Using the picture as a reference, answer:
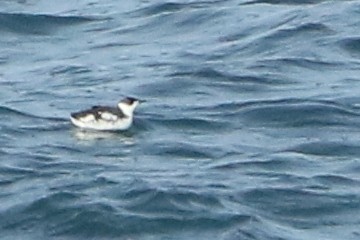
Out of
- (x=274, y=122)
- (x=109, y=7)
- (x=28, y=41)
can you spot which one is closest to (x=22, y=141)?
(x=274, y=122)

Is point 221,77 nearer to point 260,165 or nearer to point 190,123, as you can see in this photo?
point 190,123

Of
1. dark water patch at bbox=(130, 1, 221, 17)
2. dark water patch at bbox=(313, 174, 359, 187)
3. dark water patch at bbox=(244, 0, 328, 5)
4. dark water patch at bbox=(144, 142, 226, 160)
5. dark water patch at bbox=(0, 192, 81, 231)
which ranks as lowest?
dark water patch at bbox=(244, 0, 328, 5)

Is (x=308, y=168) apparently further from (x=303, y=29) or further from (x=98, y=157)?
(x=303, y=29)

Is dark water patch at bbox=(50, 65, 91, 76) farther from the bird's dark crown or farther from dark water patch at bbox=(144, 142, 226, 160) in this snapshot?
dark water patch at bbox=(144, 142, 226, 160)

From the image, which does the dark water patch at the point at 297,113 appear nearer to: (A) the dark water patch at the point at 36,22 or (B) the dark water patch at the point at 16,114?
(B) the dark water patch at the point at 16,114

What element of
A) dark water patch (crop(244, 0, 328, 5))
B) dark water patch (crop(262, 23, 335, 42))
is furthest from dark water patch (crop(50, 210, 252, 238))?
dark water patch (crop(244, 0, 328, 5))

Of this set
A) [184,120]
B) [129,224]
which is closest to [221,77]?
[184,120]

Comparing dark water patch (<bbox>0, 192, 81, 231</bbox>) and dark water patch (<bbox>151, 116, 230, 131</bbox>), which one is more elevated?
dark water patch (<bbox>0, 192, 81, 231</bbox>)
